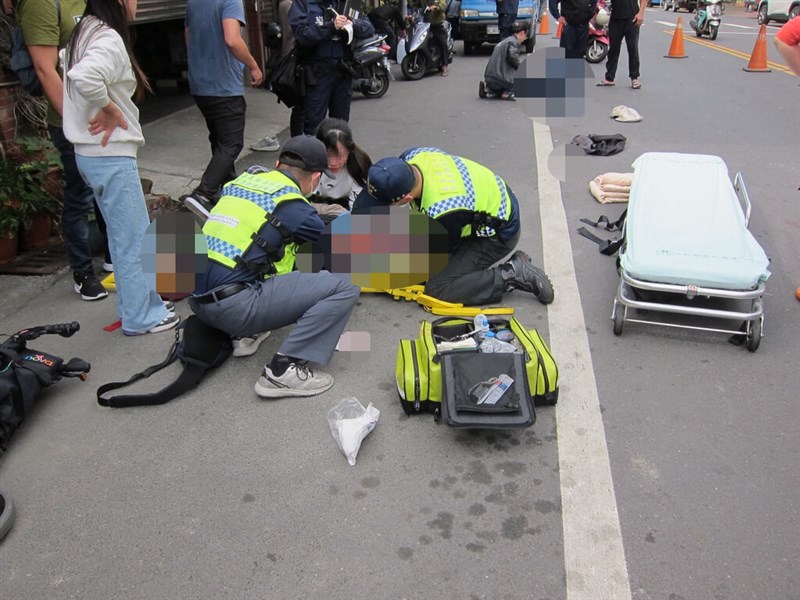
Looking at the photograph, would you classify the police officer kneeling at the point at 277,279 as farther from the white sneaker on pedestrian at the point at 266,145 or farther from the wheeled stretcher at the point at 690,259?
the white sneaker on pedestrian at the point at 266,145

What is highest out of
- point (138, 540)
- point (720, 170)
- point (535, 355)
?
point (720, 170)

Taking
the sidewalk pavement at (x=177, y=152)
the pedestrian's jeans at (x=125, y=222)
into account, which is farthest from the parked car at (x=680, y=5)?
the pedestrian's jeans at (x=125, y=222)

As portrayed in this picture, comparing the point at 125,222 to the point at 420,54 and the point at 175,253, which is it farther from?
the point at 420,54

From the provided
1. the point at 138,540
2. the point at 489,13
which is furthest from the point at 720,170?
the point at 489,13

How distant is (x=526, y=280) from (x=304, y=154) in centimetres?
155

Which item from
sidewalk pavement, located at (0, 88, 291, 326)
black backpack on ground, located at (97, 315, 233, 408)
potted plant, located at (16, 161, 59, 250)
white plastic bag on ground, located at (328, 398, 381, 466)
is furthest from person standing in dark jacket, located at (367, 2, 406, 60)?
white plastic bag on ground, located at (328, 398, 381, 466)

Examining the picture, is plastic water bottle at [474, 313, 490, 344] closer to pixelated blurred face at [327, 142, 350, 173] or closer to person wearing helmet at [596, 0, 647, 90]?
pixelated blurred face at [327, 142, 350, 173]

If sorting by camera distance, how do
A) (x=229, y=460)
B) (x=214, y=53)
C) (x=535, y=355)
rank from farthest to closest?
(x=214, y=53) < (x=535, y=355) < (x=229, y=460)

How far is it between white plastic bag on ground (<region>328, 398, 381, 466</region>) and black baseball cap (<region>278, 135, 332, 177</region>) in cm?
117

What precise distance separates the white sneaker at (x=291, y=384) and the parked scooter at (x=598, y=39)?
1105 cm

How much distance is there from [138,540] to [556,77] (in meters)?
7.63

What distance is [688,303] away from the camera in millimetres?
3869

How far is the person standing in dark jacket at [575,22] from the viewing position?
352 inches

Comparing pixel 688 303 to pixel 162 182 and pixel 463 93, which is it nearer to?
pixel 162 182
